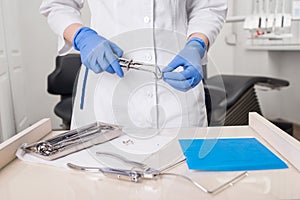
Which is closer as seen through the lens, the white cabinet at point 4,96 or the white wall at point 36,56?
the white cabinet at point 4,96

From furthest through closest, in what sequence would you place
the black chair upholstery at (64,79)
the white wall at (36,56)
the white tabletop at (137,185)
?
the white wall at (36,56) → the black chair upholstery at (64,79) → the white tabletop at (137,185)

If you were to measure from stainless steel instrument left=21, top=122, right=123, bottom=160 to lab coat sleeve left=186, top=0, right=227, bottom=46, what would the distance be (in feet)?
1.07

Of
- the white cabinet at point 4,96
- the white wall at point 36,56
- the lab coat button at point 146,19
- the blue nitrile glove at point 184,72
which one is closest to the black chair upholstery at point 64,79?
the white cabinet at point 4,96

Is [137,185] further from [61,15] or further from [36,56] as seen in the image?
[36,56]

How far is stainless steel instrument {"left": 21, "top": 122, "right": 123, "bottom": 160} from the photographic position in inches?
23.0

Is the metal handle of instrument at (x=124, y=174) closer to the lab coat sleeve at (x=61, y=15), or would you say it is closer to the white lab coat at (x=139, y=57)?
the white lab coat at (x=139, y=57)

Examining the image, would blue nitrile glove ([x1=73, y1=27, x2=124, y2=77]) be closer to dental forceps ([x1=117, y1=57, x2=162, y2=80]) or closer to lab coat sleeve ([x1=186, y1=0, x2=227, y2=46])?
dental forceps ([x1=117, y1=57, x2=162, y2=80])

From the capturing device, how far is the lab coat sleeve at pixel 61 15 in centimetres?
80

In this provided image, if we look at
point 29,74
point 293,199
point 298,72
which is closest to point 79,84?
point 293,199

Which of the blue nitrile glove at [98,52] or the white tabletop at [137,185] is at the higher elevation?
the blue nitrile glove at [98,52]

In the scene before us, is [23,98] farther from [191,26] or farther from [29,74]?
[191,26]

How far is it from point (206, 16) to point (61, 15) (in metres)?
0.37

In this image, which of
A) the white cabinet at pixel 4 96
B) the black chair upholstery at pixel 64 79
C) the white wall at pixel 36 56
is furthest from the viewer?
the white wall at pixel 36 56

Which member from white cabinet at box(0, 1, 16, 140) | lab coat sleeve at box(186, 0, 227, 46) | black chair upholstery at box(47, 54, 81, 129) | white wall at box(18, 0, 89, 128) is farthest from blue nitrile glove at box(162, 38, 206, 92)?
white wall at box(18, 0, 89, 128)
